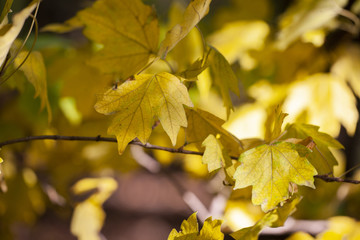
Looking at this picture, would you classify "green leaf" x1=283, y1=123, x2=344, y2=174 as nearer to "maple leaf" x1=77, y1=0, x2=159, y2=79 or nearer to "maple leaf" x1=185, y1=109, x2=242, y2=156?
"maple leaf" x1=185, y1=109, x2=242, y2=156

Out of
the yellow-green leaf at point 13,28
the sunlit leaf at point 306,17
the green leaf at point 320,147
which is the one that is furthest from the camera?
the sunlit leaf at point 306,17

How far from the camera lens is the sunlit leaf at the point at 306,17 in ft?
3.06

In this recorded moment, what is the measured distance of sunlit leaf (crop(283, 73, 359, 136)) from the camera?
97 centimetres

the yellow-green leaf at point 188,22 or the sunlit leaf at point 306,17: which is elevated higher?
the yellow-green leaf at point 188,22

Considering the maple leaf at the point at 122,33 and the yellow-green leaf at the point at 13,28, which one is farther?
the maple leaf at the point at 122,33

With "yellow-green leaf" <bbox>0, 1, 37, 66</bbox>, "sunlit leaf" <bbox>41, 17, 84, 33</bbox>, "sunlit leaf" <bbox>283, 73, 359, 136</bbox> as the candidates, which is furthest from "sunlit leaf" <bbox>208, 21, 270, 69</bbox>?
"yellow-green leaf" <bbox>0, 1, 37, 66</bbox>

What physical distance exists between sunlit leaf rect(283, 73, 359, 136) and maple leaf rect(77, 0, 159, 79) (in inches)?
20.2

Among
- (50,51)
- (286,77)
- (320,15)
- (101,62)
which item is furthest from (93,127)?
(320,15)

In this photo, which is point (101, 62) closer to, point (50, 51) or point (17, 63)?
point (17, 63)

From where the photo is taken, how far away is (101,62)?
2.18 ft

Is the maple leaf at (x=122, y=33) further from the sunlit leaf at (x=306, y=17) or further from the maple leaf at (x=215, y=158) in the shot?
the sunlit leaf at (x=306, y=17)

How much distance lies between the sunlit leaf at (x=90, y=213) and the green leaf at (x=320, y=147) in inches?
25.5

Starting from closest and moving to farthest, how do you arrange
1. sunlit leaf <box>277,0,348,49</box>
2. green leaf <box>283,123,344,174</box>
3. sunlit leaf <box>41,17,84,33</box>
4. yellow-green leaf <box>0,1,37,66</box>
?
1. yellow-green leaf <box>0,1,37,66</box>
2. green leaf <box>283,123,344,174</box>
3. sunlit leaf <box>41,17,84,33</box>
4. sunlit leaf <box>277,0,348,49</box>

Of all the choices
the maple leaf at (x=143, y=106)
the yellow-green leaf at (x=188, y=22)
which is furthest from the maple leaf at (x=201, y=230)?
the yellow-green leaf at (x=188, y=22)
